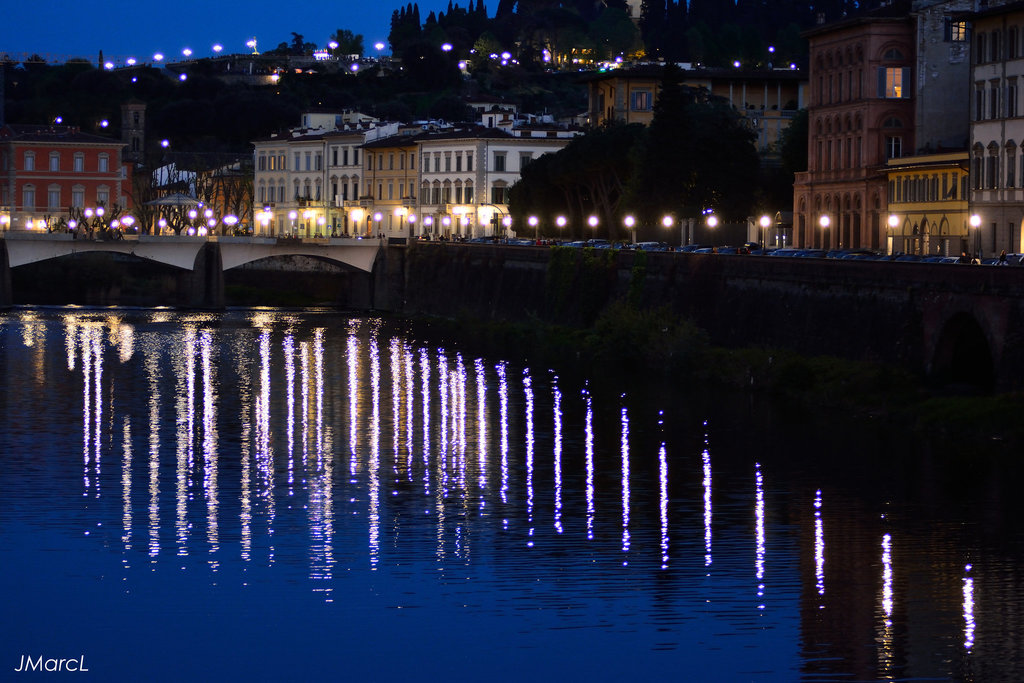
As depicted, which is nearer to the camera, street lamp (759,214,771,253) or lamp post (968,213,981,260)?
lamp post (968,213,981,260)

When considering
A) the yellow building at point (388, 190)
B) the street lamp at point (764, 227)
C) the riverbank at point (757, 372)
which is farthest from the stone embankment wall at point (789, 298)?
the yellow building at point (388, 190)

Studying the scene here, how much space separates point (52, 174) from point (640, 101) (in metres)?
34.7

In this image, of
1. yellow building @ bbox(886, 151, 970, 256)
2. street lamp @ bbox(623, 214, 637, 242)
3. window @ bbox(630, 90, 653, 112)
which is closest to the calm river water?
yellow building @ bbox(886, 151, 970, 256)

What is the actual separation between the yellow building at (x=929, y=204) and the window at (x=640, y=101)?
1305 inches

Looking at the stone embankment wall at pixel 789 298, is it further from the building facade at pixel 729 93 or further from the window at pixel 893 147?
the building facade at pixel 729 93

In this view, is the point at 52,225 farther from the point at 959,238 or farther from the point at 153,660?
the point at 153,660

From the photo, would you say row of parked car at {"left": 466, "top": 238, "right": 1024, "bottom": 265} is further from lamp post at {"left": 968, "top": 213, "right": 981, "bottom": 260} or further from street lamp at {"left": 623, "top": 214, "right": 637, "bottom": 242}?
street lamp at {"left": 623, "top": 214, "right": 637, "bottom": 242}

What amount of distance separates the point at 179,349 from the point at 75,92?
111 m

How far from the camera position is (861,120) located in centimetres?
7550

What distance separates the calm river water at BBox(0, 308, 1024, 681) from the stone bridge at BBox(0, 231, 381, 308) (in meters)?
37.9

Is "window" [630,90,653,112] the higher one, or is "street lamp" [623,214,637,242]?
"window" [630,90,653,112]

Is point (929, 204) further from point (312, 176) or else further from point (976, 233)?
point (312, 176)

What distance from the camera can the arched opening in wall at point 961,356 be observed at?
41.8m

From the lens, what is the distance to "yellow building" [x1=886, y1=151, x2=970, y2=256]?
218ft
